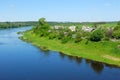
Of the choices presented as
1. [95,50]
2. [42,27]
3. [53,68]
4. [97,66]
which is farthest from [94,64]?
[42,27]

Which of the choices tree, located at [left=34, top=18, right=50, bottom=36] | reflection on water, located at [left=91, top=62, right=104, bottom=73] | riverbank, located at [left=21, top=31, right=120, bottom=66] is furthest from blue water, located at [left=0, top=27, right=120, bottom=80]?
tree, located at [left=34, top=18, right=50, bottom=36]

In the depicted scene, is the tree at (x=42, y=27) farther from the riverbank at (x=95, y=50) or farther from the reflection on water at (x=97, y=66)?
the reflection on water at (x=97, y=66)

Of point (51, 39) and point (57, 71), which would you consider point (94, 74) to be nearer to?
point (57, 71)

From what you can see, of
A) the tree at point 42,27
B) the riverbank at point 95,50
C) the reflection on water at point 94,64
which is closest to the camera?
the reflection on water at point 94,64

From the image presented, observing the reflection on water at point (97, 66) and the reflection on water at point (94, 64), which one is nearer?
the reflection on water at point (97, 66)

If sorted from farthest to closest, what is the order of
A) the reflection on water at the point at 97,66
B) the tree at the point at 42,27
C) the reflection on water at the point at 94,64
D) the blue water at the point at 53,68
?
the tree at the point at 42,27, the reflection on water at the point at 94,64, the reflection on water at the point at 97,66, the blue water at the point at 53,68

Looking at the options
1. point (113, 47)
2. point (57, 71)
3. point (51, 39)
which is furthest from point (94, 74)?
point (51, 39)

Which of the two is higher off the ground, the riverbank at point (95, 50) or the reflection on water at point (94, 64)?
the riverbank at point (95, 50)

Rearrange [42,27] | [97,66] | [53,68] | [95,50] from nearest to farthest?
[53,68] → [97,66] → [95,50] → [42,27]

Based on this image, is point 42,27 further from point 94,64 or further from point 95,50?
point 94,64

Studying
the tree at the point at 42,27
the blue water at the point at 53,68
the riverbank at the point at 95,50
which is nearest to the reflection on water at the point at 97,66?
the blue water at the point at 53,68

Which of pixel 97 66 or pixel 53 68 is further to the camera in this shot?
pixel 97 66
